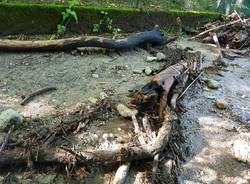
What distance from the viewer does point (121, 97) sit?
196 inches

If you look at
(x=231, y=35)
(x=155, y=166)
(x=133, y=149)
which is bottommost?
(x=231, y=35)

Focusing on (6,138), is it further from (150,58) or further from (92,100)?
(150,58)

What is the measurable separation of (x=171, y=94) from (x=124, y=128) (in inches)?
52.0

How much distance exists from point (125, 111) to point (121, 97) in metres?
0.59

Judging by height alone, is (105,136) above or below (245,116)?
above

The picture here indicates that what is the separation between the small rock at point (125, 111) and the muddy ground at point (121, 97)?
0.31 ft

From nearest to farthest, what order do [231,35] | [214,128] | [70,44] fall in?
[214,128]
[70,44]
[231,35]

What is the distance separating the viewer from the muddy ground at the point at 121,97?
3734mm

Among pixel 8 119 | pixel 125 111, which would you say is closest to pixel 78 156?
pixel 8 119

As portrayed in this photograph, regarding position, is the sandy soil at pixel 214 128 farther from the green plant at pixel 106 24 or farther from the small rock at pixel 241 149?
the green plant at pixel 106 24

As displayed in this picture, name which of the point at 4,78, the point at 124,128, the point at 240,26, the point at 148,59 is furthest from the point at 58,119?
the point at 240,26

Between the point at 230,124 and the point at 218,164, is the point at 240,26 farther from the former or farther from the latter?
the point at 218,164

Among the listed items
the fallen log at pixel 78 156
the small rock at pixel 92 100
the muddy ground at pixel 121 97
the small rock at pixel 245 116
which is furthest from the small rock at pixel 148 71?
the fallen log at pixel 78 156

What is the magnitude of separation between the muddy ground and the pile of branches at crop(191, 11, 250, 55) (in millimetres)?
2325
